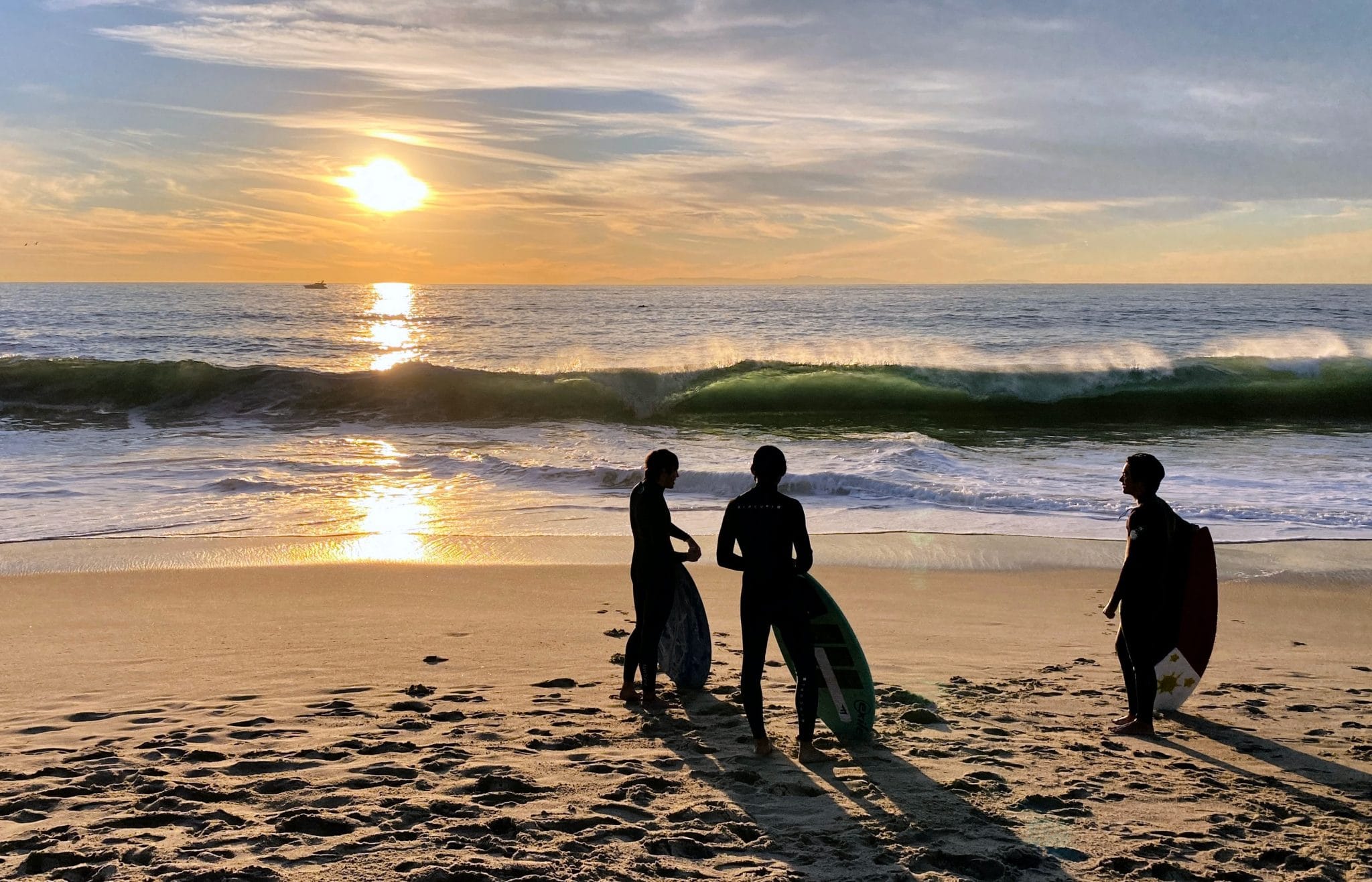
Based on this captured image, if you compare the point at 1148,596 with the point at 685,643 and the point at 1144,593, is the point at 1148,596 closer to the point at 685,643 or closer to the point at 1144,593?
the point at 1144,593

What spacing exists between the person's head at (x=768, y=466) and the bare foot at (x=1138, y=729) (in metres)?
2.14

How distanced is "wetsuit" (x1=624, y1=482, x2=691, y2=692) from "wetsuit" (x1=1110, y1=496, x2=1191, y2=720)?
2.29 metres

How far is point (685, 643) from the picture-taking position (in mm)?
5887

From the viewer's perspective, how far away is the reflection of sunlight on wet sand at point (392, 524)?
9695 millimetres

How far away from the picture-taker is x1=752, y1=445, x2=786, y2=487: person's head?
4762 mm

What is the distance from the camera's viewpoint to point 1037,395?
86.8ft

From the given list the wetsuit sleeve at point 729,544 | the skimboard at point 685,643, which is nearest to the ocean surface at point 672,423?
the skimboard at point 685,643

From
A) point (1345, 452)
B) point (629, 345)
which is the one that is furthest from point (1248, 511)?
point (629, 345)

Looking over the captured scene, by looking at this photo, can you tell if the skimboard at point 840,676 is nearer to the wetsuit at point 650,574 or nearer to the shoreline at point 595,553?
the wetsuit at point 650,574

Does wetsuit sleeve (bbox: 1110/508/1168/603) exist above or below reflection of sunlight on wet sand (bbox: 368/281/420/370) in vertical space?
below

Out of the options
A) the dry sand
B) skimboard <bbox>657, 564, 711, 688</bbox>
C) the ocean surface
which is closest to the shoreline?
the ocean surface

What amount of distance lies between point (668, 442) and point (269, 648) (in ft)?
41.2

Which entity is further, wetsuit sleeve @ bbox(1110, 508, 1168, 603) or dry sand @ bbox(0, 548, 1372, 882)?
wetsuit sleeve @ bbox(1110, 508, 1168, 603)

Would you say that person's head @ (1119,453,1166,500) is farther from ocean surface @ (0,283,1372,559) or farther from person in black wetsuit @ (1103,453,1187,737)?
ocean surface @ (0,283,1372,559)
